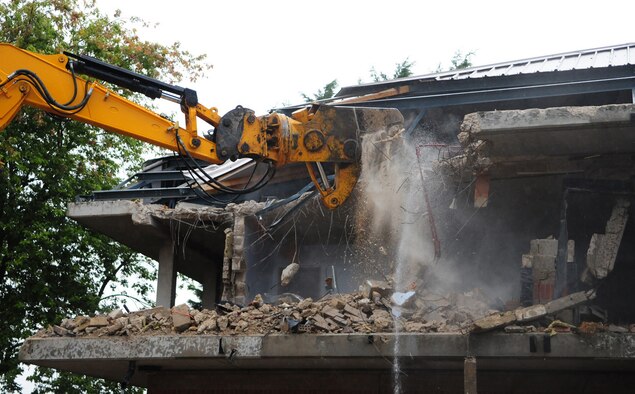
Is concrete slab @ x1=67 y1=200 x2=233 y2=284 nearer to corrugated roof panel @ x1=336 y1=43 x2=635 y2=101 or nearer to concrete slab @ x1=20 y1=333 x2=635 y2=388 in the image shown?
concrete slab @ x1=20 y1=333 x2=635 y2=388

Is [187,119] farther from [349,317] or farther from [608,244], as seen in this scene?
[608,244]

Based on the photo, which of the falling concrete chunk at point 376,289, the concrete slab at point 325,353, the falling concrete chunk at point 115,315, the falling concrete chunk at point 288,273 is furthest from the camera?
the falling concrete chunk at point 288,273

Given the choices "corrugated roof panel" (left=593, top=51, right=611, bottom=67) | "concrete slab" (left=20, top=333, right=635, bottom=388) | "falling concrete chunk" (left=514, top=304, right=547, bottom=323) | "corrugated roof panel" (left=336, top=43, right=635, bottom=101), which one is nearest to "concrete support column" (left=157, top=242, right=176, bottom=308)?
"concrete slab" (left=20, top=333, right=635, bottom=388)

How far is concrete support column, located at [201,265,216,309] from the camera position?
67.4ft

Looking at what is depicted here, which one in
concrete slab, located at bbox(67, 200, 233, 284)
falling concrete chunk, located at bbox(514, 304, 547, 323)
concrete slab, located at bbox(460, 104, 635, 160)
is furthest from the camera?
concrete slab, located at bbox(67, 200, 233, 284)

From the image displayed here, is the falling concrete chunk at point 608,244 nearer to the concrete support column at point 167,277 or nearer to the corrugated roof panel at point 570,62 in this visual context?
the corrugated roof panel at point 570,62

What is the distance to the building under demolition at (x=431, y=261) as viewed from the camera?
452 inches

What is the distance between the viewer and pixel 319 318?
41.0 ft

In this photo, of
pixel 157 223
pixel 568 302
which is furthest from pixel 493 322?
pixel 157 223

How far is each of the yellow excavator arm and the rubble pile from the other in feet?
5.76

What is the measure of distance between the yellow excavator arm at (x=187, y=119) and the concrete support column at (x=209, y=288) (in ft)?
28.6

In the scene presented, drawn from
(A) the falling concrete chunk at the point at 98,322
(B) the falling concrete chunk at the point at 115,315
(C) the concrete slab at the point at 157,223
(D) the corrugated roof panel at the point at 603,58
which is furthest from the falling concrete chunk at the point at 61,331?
(D) the corrugated roof panel at the point at 603,58

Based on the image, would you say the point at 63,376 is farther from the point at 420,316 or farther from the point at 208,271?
the point at 420,316

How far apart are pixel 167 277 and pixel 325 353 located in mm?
7403
